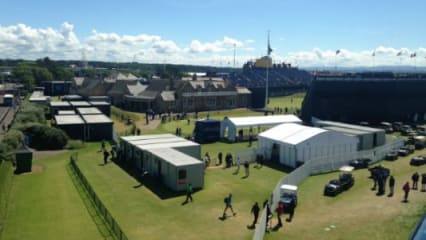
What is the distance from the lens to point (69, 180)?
3322cm

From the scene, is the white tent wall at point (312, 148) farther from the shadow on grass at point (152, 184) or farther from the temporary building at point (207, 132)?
the shadow on grass at point (152, 184)

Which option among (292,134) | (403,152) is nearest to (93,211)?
(292,134)

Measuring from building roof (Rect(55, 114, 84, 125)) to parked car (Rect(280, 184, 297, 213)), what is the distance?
106 feet

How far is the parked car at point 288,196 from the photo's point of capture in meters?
25.3

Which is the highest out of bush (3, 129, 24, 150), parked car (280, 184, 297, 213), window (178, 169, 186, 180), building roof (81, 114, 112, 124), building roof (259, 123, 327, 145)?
building roof (259, 123, 327, 145)

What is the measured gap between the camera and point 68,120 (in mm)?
53469

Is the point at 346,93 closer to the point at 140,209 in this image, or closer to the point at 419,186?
the point at 419,186

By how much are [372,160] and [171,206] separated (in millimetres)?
22161

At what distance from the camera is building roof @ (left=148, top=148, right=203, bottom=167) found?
98.9 ft

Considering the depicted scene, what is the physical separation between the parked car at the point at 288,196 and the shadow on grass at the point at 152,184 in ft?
21.0

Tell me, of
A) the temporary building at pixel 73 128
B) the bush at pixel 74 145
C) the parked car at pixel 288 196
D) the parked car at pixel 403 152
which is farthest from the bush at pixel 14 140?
the parked car at pixel 403 152

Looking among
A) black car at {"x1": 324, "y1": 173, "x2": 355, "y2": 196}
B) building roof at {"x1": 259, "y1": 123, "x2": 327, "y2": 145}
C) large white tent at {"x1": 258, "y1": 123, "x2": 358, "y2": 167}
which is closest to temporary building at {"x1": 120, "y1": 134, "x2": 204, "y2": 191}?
large white tent at {"x1": 258, "y1": 123, "x2": 358, "y2": 167}

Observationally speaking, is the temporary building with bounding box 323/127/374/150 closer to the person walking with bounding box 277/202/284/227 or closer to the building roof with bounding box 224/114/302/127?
the building roof with bounding box 224/114/302/127

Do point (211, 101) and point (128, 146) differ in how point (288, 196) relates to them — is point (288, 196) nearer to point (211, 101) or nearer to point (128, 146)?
point (128, 146)
